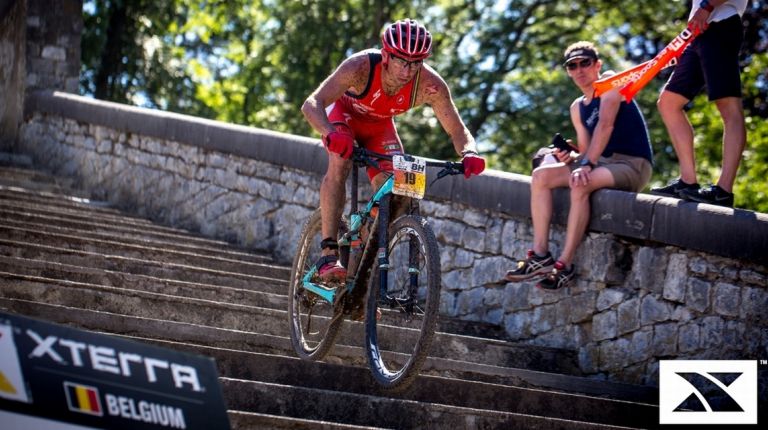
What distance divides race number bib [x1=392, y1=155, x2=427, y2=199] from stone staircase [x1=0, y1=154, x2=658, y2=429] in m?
0.92

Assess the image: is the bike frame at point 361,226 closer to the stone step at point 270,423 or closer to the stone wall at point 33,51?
the stone step at point 270,423

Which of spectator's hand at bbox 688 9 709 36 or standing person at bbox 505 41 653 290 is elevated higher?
spectator's hand at bbox 688 9 709 36

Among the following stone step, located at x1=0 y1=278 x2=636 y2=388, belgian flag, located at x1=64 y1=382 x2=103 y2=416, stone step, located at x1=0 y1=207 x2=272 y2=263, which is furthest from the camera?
stone step, located at x1=0 y1=207 x2=272 y2=263

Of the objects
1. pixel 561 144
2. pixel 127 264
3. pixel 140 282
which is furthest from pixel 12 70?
pixel 561 144

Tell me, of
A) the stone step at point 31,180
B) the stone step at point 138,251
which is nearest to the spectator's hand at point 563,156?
the stone step at point 138,251

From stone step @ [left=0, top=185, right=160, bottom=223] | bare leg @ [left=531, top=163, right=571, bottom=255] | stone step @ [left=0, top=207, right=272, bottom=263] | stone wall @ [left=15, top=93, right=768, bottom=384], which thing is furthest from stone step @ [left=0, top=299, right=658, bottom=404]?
stone step @ [left=0, top=185, right=160, bottom=223]

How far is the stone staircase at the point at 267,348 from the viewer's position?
6.09 metres

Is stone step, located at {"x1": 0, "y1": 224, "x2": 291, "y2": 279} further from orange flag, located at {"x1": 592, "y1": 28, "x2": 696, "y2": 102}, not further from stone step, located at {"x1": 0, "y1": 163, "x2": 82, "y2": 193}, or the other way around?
stone step, located at {"x1": 0, "y1": 163, "x2": 82, "y2": 193}

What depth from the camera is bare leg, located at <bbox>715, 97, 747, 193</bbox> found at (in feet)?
25.3

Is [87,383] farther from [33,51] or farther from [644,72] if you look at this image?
[33,51]

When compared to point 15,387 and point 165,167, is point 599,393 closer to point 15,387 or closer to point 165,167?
point 15,387

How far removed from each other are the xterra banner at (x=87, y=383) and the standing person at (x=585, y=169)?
426 centimetres

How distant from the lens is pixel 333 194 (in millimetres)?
7250

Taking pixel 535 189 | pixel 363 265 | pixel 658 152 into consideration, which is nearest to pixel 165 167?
pixel 535 189
